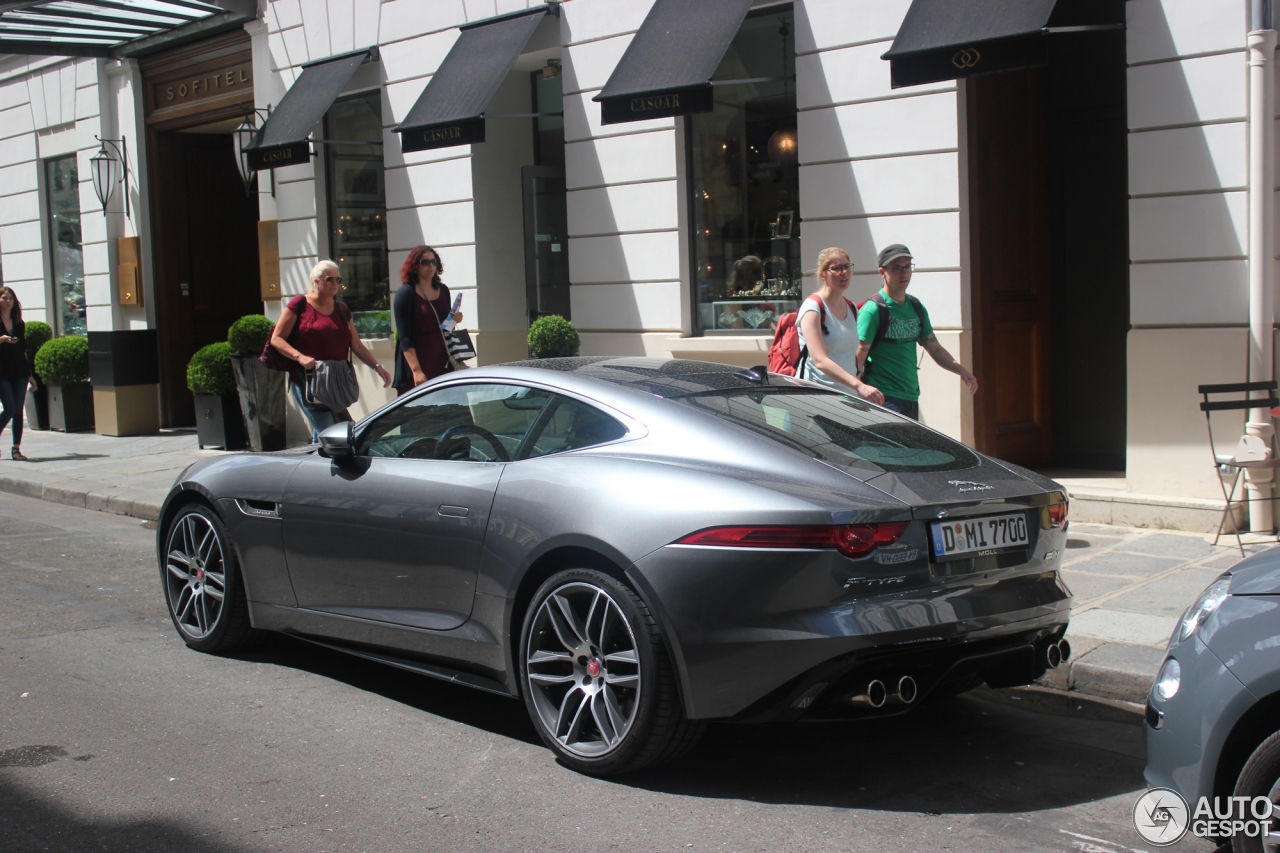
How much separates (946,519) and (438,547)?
6.24 feet

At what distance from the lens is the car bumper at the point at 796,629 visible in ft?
12.8

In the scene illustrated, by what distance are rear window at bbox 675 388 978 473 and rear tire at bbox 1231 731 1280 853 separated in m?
1.50

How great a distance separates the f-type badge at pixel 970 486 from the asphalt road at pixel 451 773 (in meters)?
1.00

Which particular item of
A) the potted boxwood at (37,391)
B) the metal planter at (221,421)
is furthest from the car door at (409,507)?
the potted boxwood at (37,391)

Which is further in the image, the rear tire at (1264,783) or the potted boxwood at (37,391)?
the potted boxwood at (37,391)

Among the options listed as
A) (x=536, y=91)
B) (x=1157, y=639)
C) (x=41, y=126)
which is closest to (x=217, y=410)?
(x=536, y=91)

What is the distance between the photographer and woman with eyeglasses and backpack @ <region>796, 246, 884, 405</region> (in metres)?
7.14

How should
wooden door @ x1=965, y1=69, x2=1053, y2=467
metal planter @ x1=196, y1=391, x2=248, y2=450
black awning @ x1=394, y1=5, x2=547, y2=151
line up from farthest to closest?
metal planter @ x1=196, y1=391, x2=248, y2=450 < black awning @ x1=394, y1=5, x2=547, y2=151 < wooden door @ x1=965, y1=69, x2=1053, y2=467

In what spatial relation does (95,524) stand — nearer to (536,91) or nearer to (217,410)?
(217,410)

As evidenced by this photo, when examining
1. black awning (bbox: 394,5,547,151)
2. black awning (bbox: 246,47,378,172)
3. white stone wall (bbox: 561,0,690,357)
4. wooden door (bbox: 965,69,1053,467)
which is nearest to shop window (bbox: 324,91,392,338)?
black awning (bbox: 246,47,378,172)

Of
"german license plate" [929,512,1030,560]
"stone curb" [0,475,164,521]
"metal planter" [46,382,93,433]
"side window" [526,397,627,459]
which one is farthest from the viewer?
"metal planter" [46,382,93,433]

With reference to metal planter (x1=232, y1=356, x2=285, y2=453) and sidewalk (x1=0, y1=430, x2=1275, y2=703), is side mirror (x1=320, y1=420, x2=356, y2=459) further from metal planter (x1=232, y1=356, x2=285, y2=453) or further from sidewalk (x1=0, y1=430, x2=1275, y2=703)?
metal planter (x1=232, y1=356, x2=285, y2=453)

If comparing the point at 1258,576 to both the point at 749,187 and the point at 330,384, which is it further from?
the point at 749,187

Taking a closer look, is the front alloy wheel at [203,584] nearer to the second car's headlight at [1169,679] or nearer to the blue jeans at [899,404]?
the blue jeans at [899,404]
